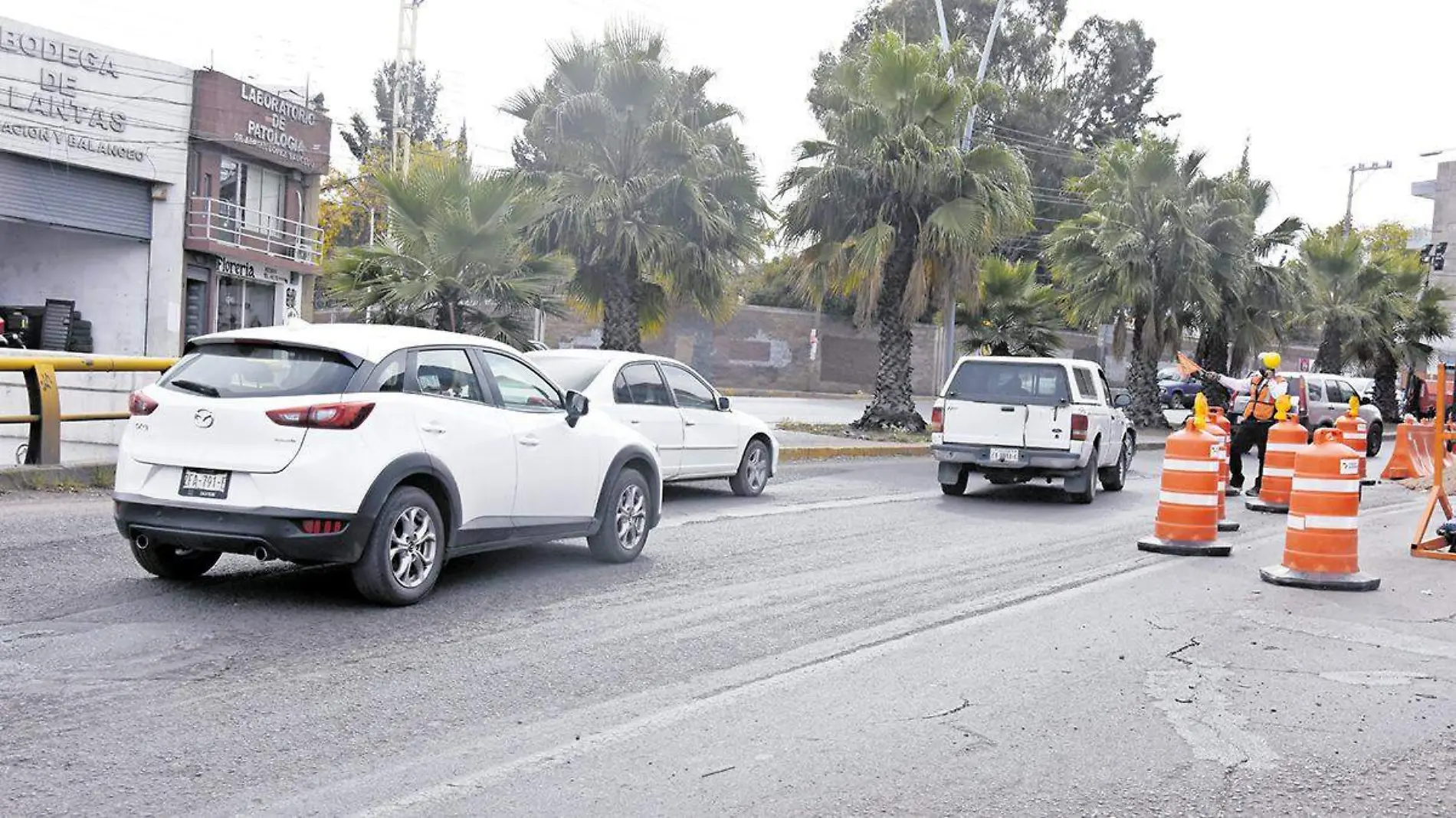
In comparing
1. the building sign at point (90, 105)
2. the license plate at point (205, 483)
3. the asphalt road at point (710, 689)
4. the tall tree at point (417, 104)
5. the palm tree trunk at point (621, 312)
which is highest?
the tall tree at point (417, 104)

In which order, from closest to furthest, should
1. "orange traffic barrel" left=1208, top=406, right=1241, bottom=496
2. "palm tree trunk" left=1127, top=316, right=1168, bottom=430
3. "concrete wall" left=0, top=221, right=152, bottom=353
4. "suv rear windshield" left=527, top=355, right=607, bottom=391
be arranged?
"suv rear windshield" left=527, top=355, right=607, bottom=391
"orange traffic barrel" left=1208, top=406, right=1241, bottom=496
"palm tree trunk" left=1127, top=316, right=1168, bottom=430
"concrete wall" left=0, top=221, right=152, bottom=353

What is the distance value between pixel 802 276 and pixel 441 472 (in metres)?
18.6

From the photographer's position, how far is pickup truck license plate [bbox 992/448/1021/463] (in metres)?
15.6

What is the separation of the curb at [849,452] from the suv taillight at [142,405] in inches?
532

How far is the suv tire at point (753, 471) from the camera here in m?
14.7

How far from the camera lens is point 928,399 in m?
51.2

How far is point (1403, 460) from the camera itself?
2227 cm

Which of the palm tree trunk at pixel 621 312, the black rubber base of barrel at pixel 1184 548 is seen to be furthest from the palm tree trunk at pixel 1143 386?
the black rubber base of barrel at pixel 1184 548

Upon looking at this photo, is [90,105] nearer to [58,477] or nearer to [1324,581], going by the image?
[58,477]

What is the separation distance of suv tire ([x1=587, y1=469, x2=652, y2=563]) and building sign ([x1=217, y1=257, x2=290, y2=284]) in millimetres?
29476

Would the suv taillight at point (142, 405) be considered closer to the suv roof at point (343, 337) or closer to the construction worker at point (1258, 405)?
the suv roof at point (343, 337)

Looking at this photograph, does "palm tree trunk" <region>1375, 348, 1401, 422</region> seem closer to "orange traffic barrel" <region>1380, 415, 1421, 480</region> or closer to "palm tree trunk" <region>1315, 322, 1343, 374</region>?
"palm tree trunk" <region>1315, 322, 1343, 374</region>

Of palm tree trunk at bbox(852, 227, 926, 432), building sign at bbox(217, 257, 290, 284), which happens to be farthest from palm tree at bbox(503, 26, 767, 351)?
building sign at bbox(217, 257, 290, 284)

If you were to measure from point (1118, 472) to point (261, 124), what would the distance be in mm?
27385
